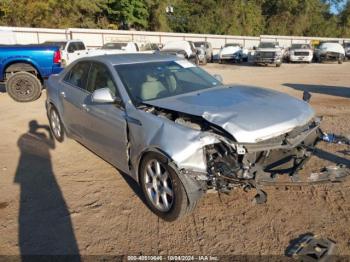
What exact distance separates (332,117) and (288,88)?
5199mm

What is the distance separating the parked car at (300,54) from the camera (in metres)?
27.2

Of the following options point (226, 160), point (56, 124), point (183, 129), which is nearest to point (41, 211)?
point (183, 129)

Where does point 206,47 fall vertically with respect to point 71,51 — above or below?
below

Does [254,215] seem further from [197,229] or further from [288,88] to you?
[288,88]

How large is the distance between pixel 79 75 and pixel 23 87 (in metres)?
6.16

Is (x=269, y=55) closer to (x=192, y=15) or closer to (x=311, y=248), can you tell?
(x=311, y=248)

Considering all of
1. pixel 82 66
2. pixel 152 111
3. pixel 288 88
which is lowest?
pixel 288 88

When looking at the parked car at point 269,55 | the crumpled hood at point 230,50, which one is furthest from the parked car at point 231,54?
the parked car at point 269,55

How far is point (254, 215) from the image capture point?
364cm

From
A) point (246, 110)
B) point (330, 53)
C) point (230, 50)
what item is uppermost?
point (246, 110)

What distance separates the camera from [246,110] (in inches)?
140

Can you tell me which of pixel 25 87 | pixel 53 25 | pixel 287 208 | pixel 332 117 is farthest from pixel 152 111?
pixel 53 25

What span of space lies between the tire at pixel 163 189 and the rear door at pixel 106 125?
43 cm

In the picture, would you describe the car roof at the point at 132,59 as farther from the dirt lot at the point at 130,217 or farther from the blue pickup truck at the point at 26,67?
the blue pickup truck at the point at 26,67
